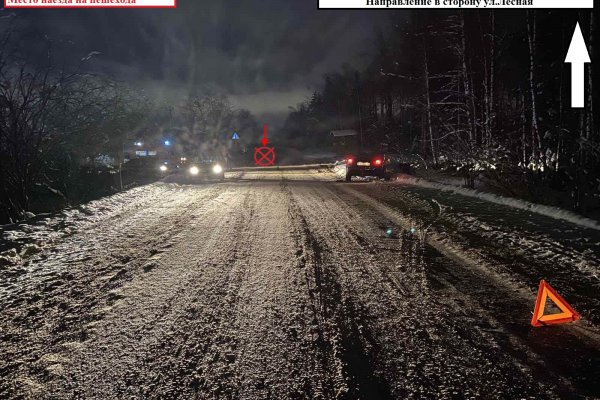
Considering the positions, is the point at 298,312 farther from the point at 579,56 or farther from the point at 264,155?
the point at 264,155

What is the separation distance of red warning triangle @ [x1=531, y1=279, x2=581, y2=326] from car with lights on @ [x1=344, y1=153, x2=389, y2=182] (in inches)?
698

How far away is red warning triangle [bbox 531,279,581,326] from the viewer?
3.71 m

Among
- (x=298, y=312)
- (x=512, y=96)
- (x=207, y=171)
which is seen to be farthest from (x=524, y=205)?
(x=207, y=171)

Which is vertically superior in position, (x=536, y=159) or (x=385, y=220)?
(x=536, y=159)

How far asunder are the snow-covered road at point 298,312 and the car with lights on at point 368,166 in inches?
514

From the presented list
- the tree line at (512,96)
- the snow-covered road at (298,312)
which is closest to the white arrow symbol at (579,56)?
the tree line at (512,96)

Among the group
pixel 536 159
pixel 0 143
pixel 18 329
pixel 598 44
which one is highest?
pixel 598 44

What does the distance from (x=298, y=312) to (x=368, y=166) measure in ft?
59.1

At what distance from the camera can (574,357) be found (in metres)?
3.11

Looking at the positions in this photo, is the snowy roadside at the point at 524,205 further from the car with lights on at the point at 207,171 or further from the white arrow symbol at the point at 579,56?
the car with lights on at the point at 207,171

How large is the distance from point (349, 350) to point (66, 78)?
1161 cm

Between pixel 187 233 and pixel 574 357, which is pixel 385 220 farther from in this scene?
pixel 574 357

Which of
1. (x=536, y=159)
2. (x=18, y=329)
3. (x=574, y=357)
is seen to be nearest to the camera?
(x=574, y=357)

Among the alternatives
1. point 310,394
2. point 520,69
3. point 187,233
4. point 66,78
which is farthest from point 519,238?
point 520,69
